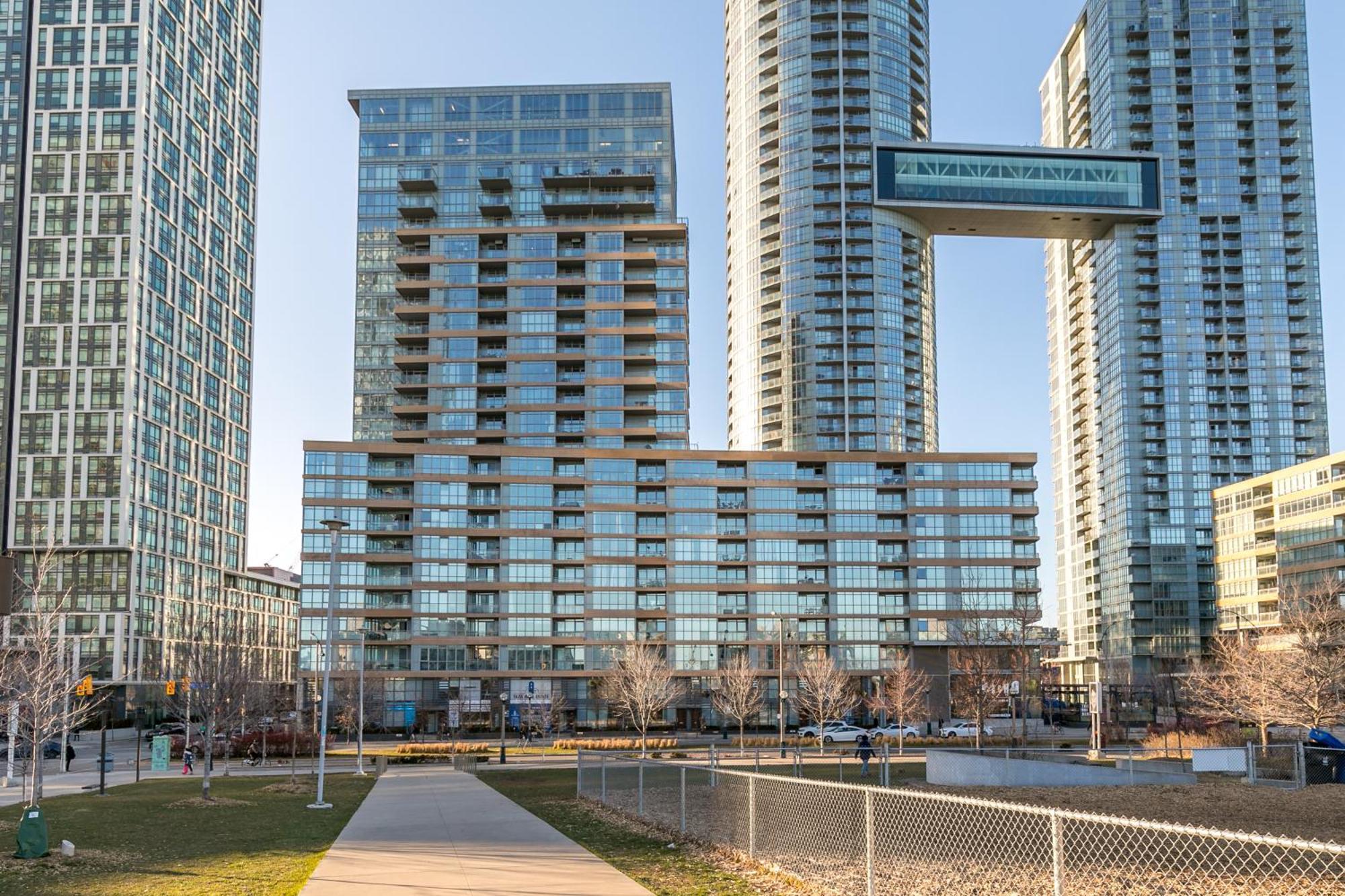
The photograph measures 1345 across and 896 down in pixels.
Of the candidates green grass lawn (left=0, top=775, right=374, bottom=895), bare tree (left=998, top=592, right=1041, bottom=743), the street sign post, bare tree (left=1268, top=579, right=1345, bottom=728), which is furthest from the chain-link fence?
bare tree (left=998, top=592, right=1041, bottom=743)

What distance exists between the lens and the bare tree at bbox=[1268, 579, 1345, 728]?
4275cm

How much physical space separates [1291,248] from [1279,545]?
173ft

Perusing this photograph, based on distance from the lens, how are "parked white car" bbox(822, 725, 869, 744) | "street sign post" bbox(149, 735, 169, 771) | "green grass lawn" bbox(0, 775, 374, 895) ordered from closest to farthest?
"green grass lawn" bbox(0, 775, 374, 895) < "street sign post" bbox(149, 735, 169, 771) < "parked white car" bbox(822, 725, 869, 744)

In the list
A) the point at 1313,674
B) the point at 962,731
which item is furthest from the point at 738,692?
the point at 1313,674

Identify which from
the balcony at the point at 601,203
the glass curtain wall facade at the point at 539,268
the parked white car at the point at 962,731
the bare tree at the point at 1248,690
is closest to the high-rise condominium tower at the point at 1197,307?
the balcony at the point at 601,203

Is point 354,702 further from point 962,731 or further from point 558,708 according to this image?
point 962,731

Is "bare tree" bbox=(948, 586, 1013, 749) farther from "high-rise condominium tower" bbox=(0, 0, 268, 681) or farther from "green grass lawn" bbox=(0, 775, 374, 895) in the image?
"high-rise condominium tower" bbox=(0, 0, 268, 681)

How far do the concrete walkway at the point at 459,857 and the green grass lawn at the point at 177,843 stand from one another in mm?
650

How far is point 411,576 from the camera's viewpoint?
10538 centimetres

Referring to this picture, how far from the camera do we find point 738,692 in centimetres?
8150

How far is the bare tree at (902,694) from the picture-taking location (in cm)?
8062

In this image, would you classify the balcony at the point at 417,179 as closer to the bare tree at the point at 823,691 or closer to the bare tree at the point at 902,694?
the bare tree at the point at 823,691

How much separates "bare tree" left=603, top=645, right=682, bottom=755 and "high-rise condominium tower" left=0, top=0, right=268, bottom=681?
191ft

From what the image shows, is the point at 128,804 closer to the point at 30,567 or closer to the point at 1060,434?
the point at 30,567
